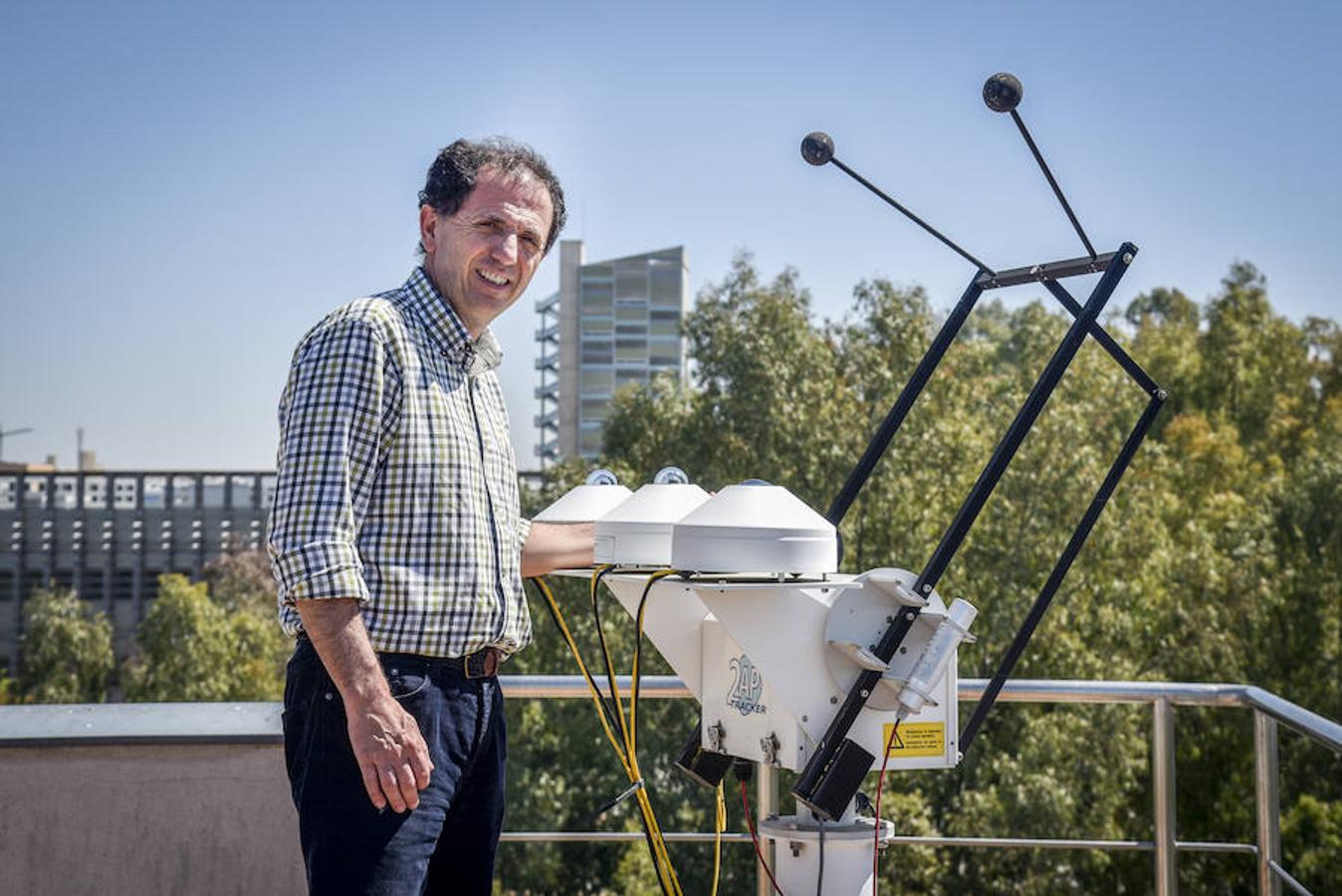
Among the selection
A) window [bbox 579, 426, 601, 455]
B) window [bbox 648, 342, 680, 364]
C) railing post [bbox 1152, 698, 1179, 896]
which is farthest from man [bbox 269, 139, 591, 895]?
window [bbox 648, 342, 680, 364]

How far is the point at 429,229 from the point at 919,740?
1.06m

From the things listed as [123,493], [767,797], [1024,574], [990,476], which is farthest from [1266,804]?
[123,493]

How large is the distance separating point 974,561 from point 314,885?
19.0m

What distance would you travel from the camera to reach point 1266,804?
289 centimetres

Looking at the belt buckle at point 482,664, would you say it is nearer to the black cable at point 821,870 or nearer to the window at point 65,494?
the black cable at point 821,870

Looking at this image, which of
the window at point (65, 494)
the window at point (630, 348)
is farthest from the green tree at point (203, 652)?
the window at point (65, 494)

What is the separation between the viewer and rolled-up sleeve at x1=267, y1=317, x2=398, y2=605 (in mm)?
1676

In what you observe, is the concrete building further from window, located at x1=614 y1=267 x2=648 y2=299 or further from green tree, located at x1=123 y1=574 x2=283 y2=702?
green tree, located at x1=123 y1=574 x2=283 y2=702

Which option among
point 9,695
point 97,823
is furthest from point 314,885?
point 9,695

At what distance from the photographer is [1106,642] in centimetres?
1966

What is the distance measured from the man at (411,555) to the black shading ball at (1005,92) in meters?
0.63

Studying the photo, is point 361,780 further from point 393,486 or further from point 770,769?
point 770,769

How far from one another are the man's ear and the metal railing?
3.72ft

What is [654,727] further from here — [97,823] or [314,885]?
[314,885]
